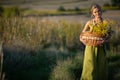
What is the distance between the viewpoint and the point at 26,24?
7.75 meters

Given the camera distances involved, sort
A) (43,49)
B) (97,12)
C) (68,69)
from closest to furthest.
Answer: (97,12) → (68,69) → (43,49)

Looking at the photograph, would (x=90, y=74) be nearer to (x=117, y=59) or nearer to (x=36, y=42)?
(x=117, y=59)

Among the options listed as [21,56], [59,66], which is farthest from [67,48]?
[21,56]

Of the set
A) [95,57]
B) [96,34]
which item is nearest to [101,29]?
[96,34]

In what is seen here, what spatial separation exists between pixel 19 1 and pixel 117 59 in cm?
223

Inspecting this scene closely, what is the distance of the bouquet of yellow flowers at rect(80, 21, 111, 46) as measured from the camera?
656 cm

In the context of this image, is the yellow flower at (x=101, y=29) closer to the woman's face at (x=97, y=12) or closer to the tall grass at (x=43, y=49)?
the woman's face at (x=97, y=12)

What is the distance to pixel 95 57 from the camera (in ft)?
21.6

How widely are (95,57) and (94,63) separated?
0.33 ft

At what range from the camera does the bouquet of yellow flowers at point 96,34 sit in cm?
656

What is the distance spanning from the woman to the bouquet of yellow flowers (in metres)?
0.04

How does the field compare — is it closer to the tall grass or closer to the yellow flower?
the tall grass

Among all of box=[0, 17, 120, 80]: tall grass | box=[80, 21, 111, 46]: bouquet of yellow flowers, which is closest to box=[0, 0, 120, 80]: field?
box=[0, 17, 120, 80]: tall grass

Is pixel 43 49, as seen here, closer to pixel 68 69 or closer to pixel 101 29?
pixel 68 69
